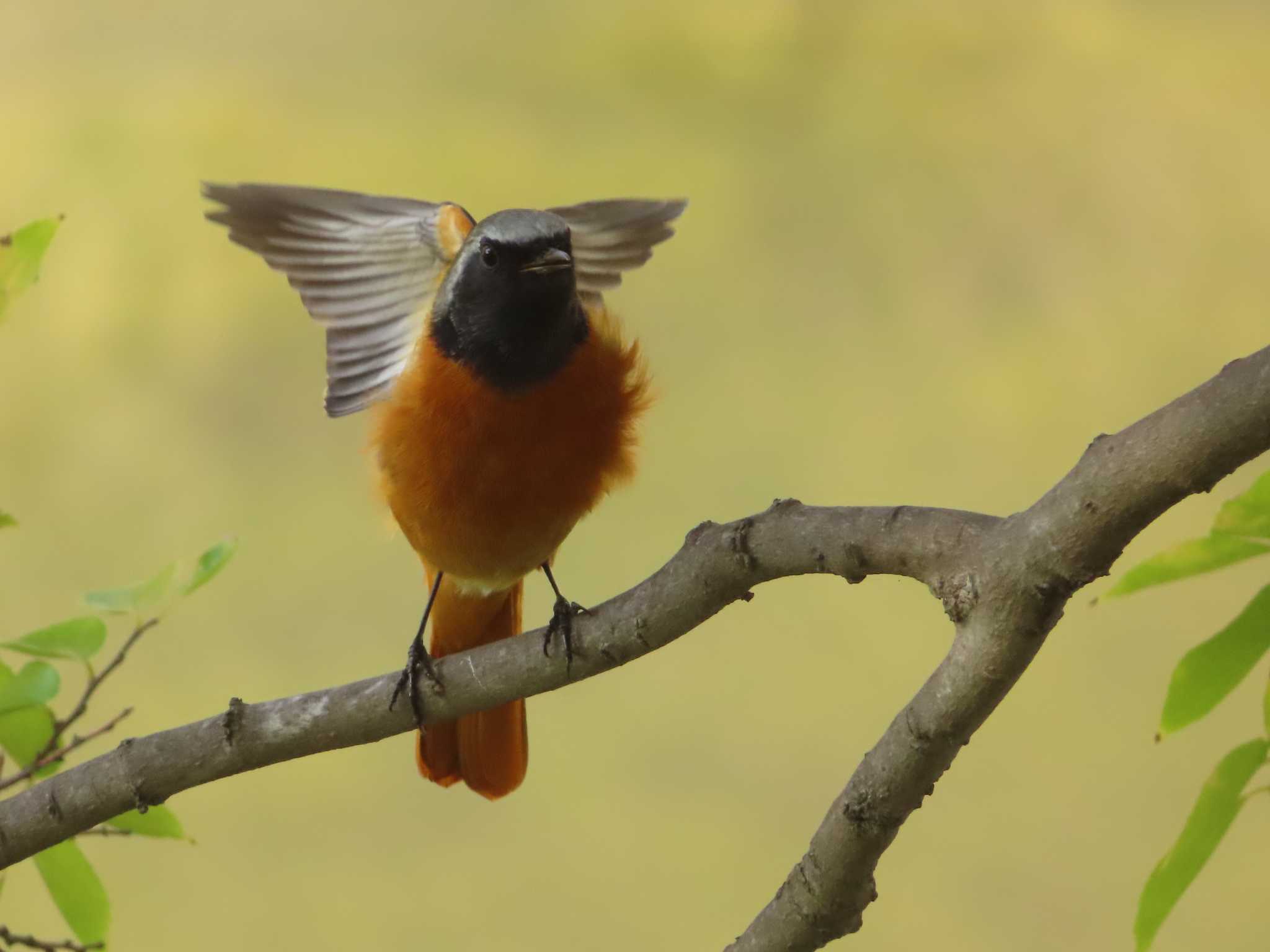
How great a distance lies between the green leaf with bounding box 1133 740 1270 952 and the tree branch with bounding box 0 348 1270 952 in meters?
0.15

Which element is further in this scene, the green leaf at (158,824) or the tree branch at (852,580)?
the green leaf at (158,824)

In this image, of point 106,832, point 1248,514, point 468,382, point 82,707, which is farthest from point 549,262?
point 1248,514

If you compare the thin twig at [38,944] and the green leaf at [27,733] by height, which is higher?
the green leaf at [27,733]

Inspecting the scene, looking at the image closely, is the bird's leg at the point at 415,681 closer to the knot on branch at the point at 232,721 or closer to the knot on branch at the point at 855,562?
the knot on branch at the point at 232,721

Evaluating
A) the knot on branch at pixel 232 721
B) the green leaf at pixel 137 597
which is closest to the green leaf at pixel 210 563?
the green leaf at pixel 137 597

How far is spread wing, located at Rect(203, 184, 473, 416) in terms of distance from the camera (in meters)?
2.02

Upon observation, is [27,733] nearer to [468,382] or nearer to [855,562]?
[468,382]

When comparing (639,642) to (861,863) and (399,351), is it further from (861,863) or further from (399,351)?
(399,351)

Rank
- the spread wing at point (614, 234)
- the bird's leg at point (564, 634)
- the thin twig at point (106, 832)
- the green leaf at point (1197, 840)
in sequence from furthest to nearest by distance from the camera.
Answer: the spread wing at point (614, 234)
the thin twig at point (106, 832)
the bird's leg at point (564, 634)
the green leaf at point (1197, 840)

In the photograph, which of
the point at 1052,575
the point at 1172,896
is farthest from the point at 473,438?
the point at 1172,896

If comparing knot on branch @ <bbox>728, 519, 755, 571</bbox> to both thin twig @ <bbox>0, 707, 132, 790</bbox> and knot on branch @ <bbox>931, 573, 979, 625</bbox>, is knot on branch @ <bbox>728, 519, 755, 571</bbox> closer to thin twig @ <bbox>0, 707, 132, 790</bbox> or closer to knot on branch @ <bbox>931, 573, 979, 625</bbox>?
knot on branch @ <bbox>931, 573, 979, 625</bbox>

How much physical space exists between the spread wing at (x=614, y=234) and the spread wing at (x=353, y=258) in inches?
7.8

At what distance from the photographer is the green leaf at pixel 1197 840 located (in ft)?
3.03

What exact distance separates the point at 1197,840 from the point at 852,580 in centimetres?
36
